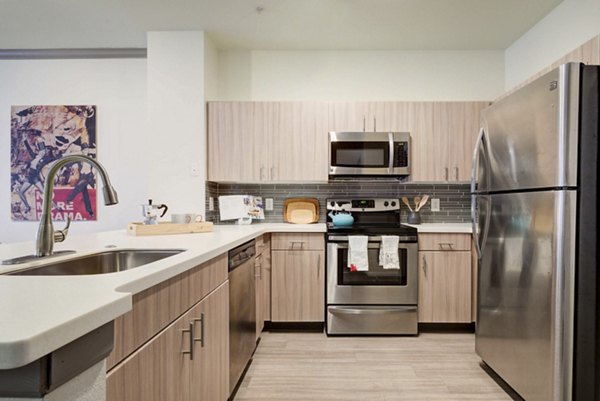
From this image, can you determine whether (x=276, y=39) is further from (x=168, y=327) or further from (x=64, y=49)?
(x=168, y=327)

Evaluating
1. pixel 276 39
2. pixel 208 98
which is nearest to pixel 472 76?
pixel 276 39

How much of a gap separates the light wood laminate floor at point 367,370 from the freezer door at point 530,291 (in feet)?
0.78

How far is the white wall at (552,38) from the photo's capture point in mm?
2299

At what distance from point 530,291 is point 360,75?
2.42 meters

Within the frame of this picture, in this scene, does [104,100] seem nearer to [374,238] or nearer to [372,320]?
[374,238]

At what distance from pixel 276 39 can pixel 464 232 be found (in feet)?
7.75

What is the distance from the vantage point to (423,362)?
2.32m

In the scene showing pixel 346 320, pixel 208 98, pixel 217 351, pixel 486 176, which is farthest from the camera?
pixel 208 98

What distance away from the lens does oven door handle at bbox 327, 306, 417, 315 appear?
8.93 ft

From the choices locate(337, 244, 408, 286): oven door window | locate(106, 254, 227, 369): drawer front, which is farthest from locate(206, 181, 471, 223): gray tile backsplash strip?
locate(106, 254, 227, 369): drawer front

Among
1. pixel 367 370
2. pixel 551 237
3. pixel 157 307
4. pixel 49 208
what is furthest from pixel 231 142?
pixel 551 237

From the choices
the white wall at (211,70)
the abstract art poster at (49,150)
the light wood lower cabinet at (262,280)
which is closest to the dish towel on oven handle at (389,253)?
the light wood lower cabinet at (262,280)

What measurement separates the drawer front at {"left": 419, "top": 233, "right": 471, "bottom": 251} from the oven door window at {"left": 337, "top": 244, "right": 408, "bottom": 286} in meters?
Answer: 0.18

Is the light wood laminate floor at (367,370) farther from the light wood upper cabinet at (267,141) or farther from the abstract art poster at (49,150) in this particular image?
the abstract art poster at (49,150)
